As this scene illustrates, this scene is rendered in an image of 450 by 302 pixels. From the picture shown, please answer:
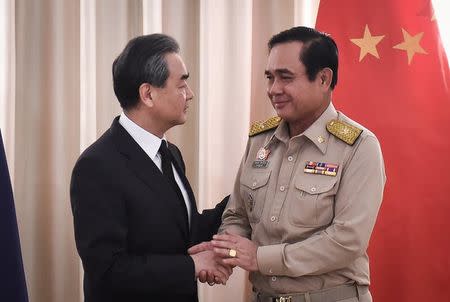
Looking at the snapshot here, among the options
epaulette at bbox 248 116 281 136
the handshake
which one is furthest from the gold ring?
epaulette at bbox 248 116 281 136

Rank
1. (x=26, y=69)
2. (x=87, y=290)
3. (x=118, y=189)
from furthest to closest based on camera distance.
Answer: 1. (x=26, y=69)
2. (x=87, y=290)
3. (x=118, y=189)

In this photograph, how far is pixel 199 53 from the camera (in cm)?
278

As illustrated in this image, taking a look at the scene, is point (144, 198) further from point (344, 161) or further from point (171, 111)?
point (344, 161)

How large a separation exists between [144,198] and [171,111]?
1.06 feet

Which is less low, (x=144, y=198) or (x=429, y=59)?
(x=429, y=59)

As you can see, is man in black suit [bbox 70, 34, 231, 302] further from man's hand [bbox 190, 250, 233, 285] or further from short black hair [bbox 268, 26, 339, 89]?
short black hair [bbox 268, 26, 339, 89]

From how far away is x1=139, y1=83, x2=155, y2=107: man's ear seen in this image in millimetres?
1825

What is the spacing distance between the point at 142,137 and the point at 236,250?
48cm

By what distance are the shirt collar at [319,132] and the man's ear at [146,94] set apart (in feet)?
1.44

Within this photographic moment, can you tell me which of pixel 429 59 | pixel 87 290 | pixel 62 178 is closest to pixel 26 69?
pixel 62 178

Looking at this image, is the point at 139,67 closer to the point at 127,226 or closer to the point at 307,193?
the point at 127,226

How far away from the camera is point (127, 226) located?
5.67 feet

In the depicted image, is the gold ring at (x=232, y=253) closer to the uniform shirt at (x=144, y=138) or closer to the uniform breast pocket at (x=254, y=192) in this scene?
the uniform breast pocket at (x=254, y=192)

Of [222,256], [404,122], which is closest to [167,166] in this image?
[222,256]
